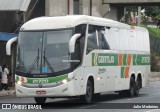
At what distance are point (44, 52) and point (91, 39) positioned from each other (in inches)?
92.0

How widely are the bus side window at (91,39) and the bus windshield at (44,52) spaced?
1.35 meters

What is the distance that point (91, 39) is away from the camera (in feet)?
71.6

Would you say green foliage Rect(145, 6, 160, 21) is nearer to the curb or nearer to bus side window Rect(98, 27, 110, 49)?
the curb

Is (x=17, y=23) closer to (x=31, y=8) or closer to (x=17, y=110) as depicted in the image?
(x=31, y=8)

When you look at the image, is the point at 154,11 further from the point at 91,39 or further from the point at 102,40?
the point at 91,39

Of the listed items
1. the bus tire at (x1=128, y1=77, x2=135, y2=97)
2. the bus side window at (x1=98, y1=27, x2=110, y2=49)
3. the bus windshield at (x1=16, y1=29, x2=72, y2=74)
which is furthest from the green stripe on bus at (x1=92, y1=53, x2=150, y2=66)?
the bus windshield at (x1=16, y1=29, x2=72, y2=74)

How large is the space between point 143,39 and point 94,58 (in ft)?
22.3

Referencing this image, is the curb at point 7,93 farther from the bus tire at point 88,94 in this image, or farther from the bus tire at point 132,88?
the bus tire at point 88,94

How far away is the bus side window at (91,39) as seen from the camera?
2150cm

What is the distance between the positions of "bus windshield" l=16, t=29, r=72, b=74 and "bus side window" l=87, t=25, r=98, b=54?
1351 millimetres

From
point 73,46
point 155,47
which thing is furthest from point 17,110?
point 155,47

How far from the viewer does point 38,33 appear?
20703 mm

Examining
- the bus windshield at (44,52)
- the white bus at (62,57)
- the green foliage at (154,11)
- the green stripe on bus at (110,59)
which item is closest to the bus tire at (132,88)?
the green stripe on bus at (110,59)

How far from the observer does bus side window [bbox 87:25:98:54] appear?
70.5 ft
